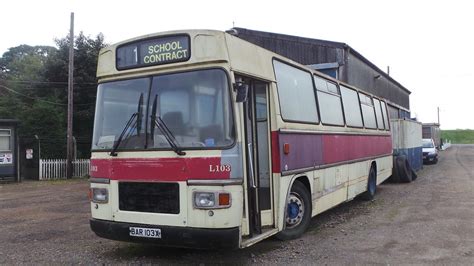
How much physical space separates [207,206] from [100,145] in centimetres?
191

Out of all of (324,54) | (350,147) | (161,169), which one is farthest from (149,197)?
(324,54)

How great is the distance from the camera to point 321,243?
757 cm

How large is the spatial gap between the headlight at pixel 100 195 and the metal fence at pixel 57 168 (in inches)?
722

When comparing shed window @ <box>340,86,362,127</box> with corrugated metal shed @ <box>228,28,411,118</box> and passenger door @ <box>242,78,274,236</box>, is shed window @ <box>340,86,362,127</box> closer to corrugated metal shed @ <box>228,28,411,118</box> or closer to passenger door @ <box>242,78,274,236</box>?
passenger door @ <box>242,78,274,236</box>

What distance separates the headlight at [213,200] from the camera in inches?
222

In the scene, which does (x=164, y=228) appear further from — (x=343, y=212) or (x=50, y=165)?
(x=50, y=165)

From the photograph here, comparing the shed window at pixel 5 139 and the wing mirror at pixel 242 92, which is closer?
the wing mirror at pixel 242 92

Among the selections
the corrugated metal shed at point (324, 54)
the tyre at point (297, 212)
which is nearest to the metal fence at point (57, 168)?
the corrugated metal shed at point (324, 54)

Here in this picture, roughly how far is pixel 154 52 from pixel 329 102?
4.43 m

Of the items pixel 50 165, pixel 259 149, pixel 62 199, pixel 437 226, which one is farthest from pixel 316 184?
pixel 50 165

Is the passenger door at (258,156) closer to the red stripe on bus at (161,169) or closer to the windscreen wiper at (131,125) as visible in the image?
the red stripe on bus at (161,169)

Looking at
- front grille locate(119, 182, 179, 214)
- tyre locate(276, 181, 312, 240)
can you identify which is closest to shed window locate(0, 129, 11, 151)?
front grille locate(119, 182, 179, 214)

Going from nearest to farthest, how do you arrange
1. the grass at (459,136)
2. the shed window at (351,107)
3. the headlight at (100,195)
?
the headlight at (100,195)
the shed window at (351,107)
the grass at (459,136)

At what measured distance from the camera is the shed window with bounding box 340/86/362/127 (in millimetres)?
10641
